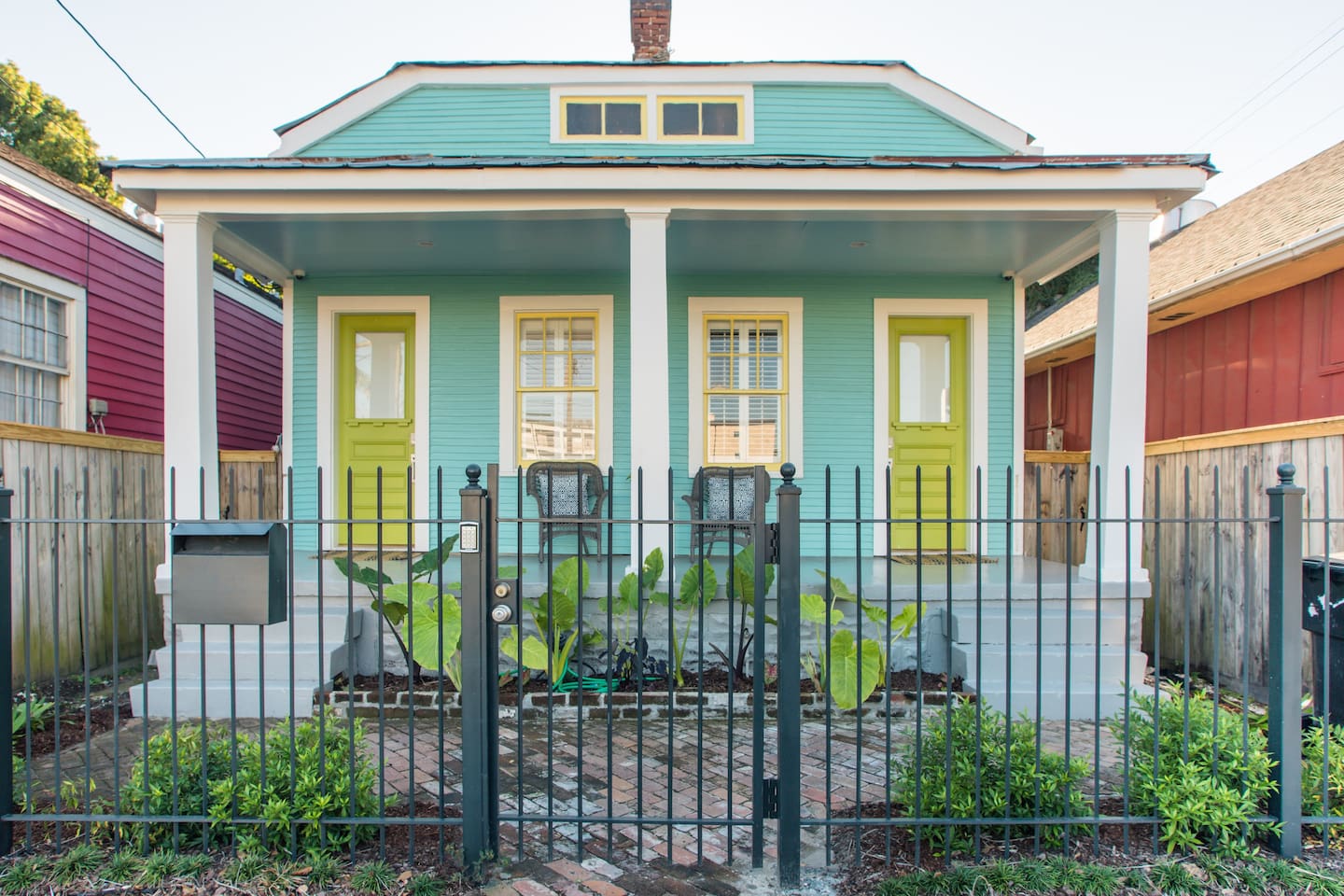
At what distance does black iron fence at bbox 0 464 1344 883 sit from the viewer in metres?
2.54

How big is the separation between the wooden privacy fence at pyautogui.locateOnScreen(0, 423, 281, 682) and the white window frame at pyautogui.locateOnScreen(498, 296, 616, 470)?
209cm

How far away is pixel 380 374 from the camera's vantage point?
271 inches

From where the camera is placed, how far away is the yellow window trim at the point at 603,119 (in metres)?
6.94

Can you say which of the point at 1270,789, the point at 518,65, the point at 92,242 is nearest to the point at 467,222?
the point at 518,65

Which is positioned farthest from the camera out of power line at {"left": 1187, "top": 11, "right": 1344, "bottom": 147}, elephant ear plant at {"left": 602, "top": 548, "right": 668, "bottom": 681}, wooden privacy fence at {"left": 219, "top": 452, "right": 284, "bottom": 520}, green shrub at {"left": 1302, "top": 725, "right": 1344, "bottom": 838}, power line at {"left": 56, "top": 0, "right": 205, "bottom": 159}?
power line at {"left": 1187, "top": 11, "right": 1344, "bottom": 147}

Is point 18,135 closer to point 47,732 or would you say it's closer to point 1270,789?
point 47,732

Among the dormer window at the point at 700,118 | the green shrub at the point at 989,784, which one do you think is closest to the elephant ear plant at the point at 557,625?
the green shrub at the point at 989,784

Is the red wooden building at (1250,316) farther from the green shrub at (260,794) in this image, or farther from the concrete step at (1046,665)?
the green shrub at (260,794)

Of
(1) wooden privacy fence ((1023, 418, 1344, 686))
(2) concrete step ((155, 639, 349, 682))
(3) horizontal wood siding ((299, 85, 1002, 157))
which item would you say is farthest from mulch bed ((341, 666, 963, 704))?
Result: (3) horizontal wood siding ((299, 85, 1002, 157))

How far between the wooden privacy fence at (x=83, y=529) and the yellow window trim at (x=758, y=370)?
3690mm

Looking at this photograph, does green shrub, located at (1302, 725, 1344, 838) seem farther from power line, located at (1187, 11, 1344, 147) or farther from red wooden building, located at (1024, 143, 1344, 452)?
power line, located at (1187, 11, 1344, 147)

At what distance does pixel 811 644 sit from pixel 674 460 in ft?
8.27

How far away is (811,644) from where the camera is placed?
4.56 m

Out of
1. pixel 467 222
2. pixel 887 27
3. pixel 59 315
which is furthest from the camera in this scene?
pixel 887 27
